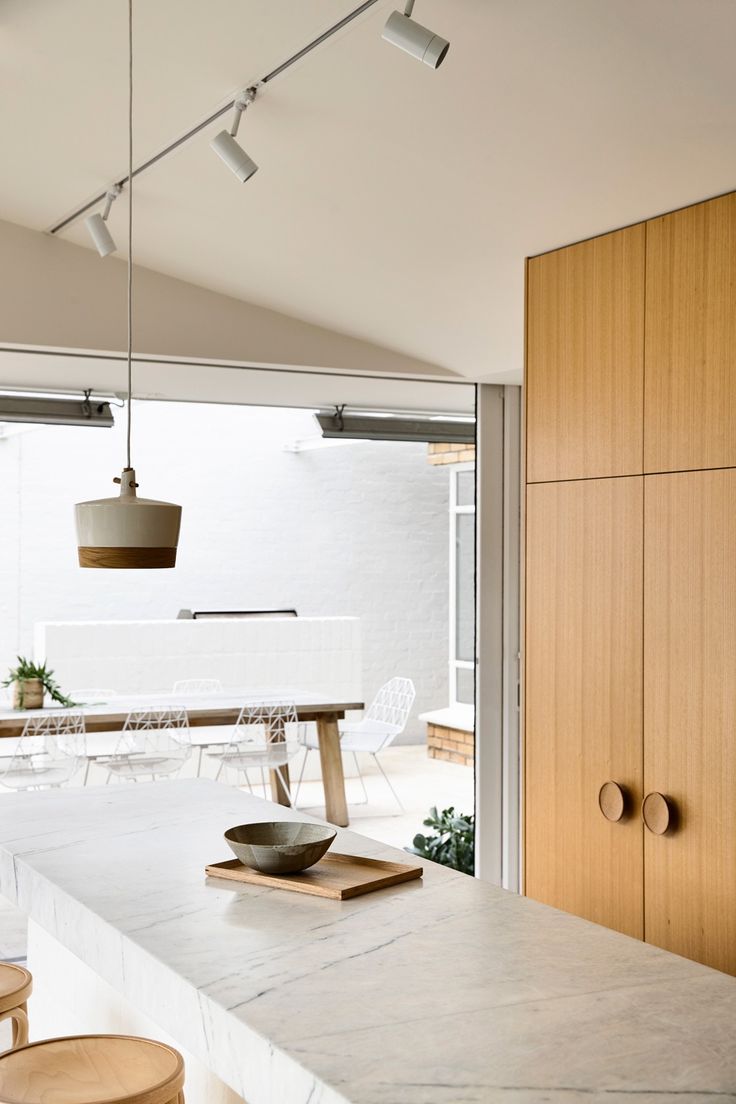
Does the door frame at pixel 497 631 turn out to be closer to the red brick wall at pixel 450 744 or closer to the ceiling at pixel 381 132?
the ceiling at pixel 381 132

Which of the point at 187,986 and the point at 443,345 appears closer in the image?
the point at 187,986

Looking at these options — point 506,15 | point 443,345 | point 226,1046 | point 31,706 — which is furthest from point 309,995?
point 31,706

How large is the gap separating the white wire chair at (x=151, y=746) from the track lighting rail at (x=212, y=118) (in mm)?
3398

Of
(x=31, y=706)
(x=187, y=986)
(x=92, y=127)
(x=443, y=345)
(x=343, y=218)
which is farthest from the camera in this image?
(x=31, y=706)

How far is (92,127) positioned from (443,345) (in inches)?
64.3

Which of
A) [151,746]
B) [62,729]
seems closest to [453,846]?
[62,729]

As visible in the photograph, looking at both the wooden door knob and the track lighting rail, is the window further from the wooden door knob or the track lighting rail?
the wooden door knob

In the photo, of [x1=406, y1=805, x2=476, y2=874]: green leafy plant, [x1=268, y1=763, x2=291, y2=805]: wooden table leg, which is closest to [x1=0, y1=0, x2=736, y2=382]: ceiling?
[x1=406, y1=805, x2=476, y2=874]: green leafy plant

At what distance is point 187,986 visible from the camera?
Answer: 1874 mm

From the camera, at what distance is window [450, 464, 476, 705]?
1023 cm

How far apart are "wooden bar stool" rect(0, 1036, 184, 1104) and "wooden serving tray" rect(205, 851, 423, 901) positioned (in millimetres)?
388

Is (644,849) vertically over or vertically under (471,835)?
over

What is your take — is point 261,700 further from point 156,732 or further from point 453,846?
point 453,846

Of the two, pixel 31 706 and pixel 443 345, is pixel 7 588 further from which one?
pixel 443 345
